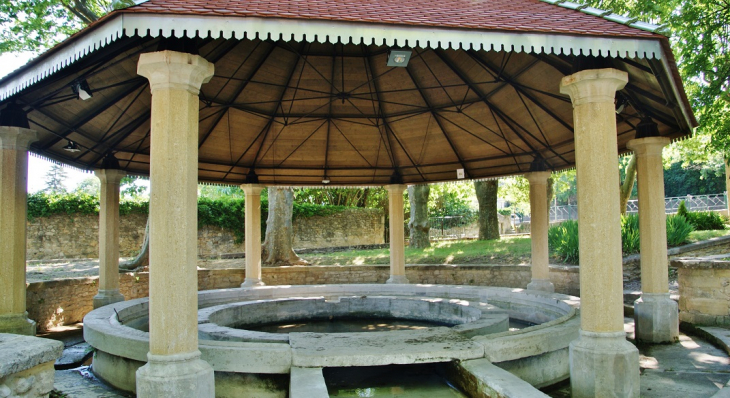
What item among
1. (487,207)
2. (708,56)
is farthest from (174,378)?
(487,207)

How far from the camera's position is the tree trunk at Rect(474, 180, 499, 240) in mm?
24047

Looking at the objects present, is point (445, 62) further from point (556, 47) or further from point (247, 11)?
point (247, 11)

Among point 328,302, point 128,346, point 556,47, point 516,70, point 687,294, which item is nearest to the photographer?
point 556,47

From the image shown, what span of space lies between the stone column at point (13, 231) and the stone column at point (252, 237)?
6604 mm

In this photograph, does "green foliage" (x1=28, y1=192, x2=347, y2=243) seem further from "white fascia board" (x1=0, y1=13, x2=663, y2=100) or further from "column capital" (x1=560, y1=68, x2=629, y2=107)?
"column capital" (x1=560, y1=68, x2=629, y2=107)

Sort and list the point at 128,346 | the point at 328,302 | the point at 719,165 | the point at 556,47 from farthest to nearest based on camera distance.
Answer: the point at 719,165, the point at 328,302, the point at 128,346, the point at 556,47

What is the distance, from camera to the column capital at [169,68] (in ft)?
19.2

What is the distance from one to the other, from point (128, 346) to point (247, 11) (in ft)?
15.7

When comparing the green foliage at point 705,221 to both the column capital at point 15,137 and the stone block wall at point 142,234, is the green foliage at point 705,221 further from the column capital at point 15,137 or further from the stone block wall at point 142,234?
the column capital at point 15,137

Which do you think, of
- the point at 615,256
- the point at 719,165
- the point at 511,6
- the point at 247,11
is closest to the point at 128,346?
the point at 247,11

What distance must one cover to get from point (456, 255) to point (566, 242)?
449 centimetres

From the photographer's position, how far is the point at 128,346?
7.12 meters

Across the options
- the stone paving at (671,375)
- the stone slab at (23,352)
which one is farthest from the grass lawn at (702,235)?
the stone slab at (23,352)

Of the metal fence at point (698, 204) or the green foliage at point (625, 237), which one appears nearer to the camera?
the green foliage at point (625, 237)
